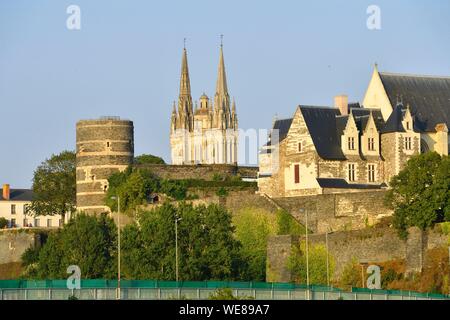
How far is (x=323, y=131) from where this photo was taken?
376 ft

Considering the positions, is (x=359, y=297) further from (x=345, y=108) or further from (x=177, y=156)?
(x=177, y=156)

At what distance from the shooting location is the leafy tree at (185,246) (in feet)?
320

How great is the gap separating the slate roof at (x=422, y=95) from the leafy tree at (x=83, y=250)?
1808 cm

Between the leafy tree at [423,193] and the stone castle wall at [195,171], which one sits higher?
the stone castle wall at [195,171]

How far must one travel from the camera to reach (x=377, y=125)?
380ft

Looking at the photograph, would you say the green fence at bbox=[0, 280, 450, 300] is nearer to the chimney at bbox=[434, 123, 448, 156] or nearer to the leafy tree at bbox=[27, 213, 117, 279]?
the leafy tree at bbox=[27, 213, 117, 279]

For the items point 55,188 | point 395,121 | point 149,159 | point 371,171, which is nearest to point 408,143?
point 395,121

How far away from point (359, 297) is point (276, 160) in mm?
37554

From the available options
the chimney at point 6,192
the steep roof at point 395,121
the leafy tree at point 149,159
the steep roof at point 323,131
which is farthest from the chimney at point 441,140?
the chimney at point 6,192

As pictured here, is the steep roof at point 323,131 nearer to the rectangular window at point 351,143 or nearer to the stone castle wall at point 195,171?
the rectangular window at point 351,143

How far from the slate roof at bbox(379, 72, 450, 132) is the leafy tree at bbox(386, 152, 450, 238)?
15468mm
